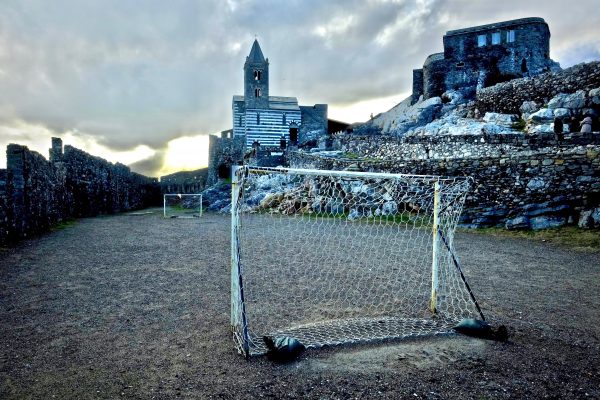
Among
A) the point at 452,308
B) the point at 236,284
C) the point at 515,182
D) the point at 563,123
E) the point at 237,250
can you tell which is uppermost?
the point at 563,123

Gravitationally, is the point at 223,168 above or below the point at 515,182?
above

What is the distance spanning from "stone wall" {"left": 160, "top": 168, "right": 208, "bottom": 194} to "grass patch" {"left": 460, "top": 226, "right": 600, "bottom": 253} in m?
33.3

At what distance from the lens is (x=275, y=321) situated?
15.0ft

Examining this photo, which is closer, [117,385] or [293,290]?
[117,385]

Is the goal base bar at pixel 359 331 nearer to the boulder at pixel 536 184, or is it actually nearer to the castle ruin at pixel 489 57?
the boulder at pixel 536 184

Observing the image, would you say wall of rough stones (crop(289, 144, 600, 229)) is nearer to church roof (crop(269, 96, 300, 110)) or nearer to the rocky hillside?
the rocky hillside

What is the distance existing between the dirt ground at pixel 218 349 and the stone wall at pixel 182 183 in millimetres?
34685

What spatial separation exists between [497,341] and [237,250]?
2863mm

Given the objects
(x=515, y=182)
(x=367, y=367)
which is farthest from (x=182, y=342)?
(x=515, y=182)

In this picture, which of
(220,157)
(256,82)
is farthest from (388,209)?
(256,82)

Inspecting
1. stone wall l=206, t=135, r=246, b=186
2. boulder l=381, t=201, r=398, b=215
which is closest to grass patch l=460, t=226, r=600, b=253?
boulder l=381, t=201, r=398, b=215

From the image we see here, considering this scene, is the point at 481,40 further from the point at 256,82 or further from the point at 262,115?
the point at 256,82

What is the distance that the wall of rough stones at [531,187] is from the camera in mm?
10898

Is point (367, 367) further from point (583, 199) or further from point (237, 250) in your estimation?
point (583, 199)
